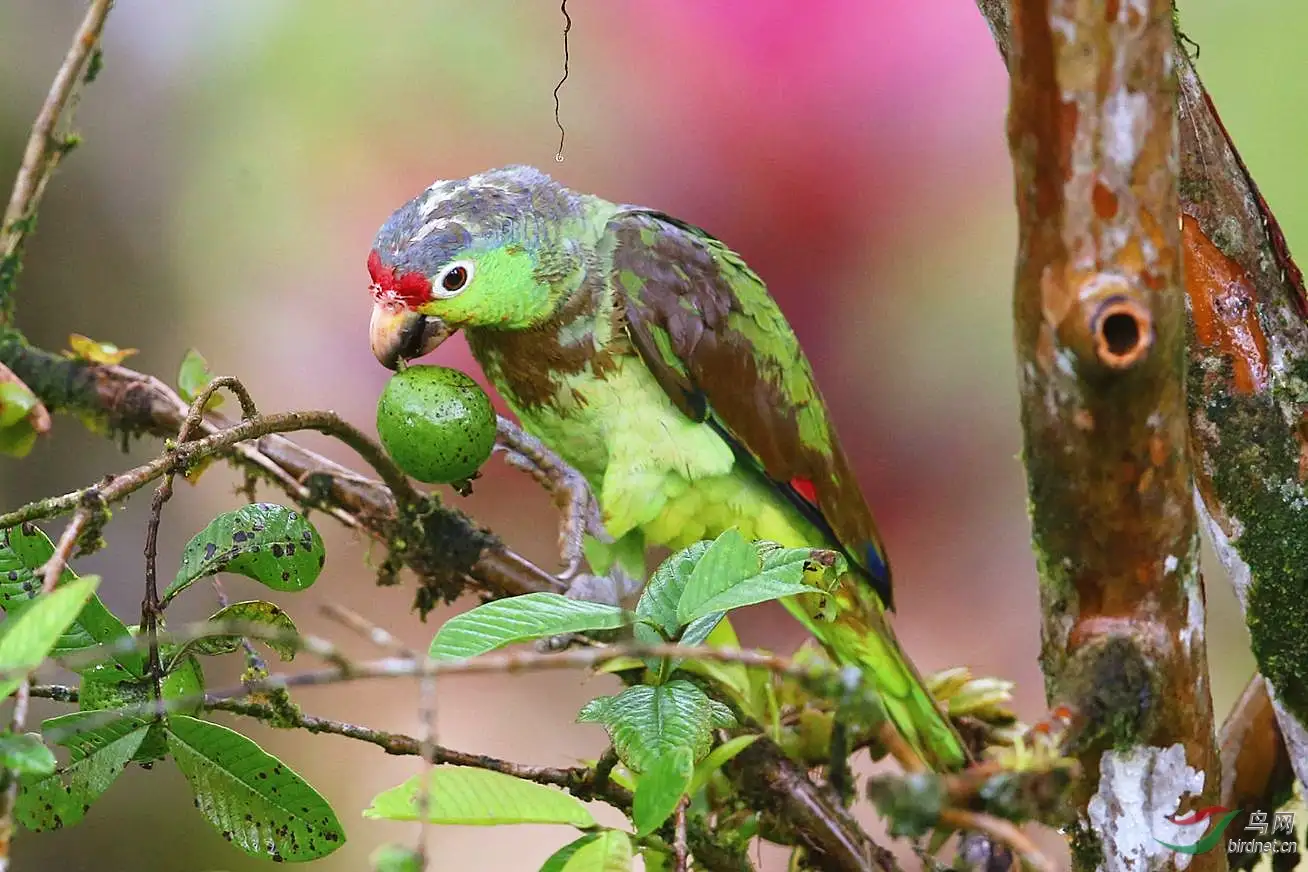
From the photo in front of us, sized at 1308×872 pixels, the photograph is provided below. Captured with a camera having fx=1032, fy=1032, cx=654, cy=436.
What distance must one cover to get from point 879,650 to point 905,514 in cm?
33

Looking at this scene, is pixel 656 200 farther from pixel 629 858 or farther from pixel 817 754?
pixel 629 858

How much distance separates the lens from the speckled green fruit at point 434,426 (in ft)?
2.26

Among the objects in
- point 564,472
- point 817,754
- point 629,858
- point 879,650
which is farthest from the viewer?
point 564,472

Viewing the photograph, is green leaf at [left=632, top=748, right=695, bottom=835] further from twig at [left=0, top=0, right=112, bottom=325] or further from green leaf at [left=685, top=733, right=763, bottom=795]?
twig at [left=0, top=0, right=112, bottom=325]

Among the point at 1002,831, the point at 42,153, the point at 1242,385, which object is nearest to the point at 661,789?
the point at 1002,831

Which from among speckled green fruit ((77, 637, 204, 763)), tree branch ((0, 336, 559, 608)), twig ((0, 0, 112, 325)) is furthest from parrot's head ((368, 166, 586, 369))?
speckled green fruit ((77, 637, 204, 763))

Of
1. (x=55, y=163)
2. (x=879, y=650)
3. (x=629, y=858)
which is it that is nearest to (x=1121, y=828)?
(x=629, y=858)

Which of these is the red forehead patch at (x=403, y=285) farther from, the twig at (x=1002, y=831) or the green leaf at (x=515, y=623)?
the twig at (x=1002, y=831)

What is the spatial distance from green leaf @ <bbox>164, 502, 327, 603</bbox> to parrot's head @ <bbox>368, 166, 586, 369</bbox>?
0.27m

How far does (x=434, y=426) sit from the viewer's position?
26.9 inches

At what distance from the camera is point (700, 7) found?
1205mm

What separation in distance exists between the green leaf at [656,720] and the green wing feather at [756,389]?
364 mm

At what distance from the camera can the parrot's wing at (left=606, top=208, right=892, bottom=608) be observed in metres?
0.93

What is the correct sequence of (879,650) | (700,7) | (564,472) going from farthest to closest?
1. (700,7)
2. (564,472)
3. (879,650)
